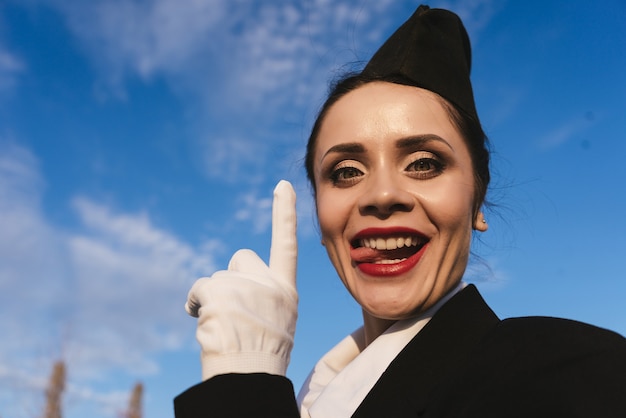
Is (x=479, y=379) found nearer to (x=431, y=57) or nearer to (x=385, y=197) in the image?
(x=385, y=197)

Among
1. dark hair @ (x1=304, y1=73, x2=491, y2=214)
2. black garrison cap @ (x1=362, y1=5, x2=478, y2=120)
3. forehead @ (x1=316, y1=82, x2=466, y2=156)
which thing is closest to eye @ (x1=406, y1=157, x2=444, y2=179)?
forehead @ (x1=316, y1=82, x2=466, y2=156)

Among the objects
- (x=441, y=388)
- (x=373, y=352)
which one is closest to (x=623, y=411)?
(x=441, y=388)

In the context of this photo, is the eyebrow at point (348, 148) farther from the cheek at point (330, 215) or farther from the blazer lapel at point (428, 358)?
the blazer lapel at point (428, 358)

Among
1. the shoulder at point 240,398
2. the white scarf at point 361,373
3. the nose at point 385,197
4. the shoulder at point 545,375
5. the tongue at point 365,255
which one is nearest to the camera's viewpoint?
the shoulder at point 545,375

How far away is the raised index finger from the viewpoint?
229 cm

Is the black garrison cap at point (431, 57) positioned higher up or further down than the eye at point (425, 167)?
higher up

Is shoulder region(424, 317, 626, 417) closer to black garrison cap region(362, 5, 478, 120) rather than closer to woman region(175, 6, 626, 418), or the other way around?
woman region(175, 6, 626, 418)

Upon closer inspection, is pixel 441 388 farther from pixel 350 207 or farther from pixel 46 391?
pixel 46 391

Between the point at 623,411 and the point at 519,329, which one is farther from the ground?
the point at 519,329

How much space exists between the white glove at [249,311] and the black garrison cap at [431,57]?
841mm

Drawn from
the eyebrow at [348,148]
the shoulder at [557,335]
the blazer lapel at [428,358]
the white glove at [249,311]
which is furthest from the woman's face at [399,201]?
the shoulder at [557,335]

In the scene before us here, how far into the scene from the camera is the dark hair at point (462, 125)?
230cm

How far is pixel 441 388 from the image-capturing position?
1.69m

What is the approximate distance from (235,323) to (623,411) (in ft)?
3.96
